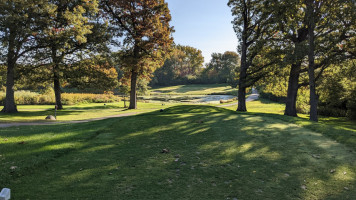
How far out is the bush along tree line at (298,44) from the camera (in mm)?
16614

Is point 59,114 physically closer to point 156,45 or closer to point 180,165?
point 156,45

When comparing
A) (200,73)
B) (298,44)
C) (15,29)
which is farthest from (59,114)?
(200,73)

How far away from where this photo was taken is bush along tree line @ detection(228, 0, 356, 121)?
16614mm

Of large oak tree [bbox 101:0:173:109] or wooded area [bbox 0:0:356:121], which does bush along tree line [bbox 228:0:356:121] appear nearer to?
wooded area [bbox 0:0:356:121]

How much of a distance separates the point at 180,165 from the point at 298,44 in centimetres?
1601

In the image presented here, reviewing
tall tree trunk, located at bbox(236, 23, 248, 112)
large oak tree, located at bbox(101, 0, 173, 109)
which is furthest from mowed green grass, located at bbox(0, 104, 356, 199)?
large oak tree, located at bbox(101, 0, 173, 109)

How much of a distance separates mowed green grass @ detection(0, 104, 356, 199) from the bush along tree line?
10.3m

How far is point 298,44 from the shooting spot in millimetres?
17047

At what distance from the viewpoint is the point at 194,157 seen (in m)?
6.66

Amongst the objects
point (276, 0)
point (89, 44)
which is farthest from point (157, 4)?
point (276, 0)

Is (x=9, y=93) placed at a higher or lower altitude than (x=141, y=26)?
lower

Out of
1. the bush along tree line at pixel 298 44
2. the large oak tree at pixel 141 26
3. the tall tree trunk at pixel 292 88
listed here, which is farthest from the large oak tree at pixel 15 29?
the tall tree trunk at pixel 292 88

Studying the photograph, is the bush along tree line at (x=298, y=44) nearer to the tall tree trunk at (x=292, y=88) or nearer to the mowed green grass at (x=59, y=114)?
the tall tree trunk at (x=292, y=88)

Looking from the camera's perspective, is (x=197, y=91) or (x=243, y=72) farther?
(x=197, y=91)
